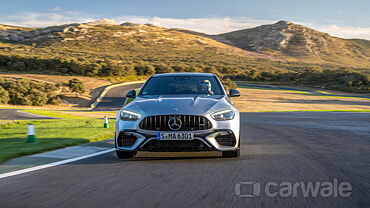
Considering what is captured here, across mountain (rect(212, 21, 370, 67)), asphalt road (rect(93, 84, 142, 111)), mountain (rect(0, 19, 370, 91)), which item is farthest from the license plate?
mountain (rect(212, 21, 370, 67))

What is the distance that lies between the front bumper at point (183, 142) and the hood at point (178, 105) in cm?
35

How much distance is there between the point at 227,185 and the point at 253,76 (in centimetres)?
7490

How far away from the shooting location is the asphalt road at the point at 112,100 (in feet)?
139

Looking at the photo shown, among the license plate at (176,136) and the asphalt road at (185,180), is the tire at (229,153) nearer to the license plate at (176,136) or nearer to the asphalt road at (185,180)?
the asphalt road at (185,180)

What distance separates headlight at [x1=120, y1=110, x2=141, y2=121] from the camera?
6.81 metres

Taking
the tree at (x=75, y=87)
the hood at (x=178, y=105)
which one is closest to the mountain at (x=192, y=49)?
the tree at (x=75, y=87)

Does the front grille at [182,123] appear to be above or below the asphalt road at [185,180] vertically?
above

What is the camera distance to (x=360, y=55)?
6688 inches

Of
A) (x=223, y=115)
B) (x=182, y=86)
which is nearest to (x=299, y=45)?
(x=182, y=86)

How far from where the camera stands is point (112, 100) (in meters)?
47.4

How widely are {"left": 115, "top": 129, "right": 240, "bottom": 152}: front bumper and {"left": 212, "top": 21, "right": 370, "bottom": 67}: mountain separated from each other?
138053mm

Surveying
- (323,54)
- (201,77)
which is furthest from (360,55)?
(201,77)

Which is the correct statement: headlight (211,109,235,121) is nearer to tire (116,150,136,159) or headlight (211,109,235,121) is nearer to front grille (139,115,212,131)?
front grille (139,115,212,131)

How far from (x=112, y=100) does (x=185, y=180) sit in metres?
42.8
